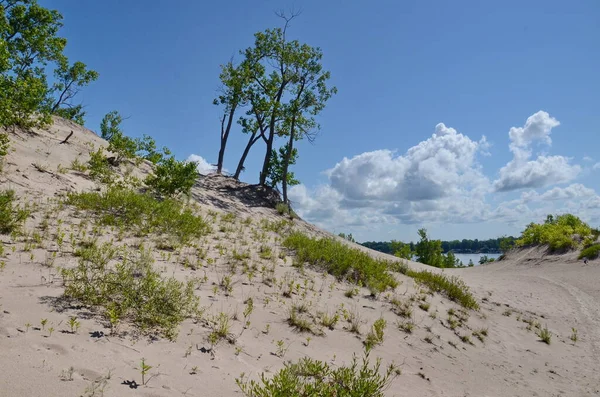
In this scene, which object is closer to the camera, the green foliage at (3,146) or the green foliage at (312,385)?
the green foliage at (312,385)

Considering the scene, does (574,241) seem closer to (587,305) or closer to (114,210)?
(587,305)

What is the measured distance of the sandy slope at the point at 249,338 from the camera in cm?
374

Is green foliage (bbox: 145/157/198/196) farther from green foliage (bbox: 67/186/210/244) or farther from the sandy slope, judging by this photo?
green foliage (bbox: 67/186/210/244)

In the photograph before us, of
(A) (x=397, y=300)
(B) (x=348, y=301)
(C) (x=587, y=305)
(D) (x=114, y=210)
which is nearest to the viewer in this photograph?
(B) (x=348, y=301)

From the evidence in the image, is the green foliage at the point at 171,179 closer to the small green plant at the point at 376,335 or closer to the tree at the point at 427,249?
the small green plant at the point at 376,335

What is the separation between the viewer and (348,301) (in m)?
8.31

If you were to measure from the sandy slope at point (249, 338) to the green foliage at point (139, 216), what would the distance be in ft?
1.91

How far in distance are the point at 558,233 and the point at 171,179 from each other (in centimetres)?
2229

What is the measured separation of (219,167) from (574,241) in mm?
25185

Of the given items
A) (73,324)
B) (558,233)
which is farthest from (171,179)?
(558,233)

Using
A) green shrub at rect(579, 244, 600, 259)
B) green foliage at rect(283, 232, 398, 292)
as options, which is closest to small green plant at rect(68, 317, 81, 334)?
green foliage at rect(283, 232, 398, 292)

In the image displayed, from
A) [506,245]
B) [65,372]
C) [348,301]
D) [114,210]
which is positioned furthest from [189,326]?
[506,245]

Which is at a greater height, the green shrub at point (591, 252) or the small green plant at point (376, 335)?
the green shrub at point (591, 252)

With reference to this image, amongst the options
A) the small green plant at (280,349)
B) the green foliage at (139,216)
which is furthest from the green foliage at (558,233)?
the small green plant at (280,349)
